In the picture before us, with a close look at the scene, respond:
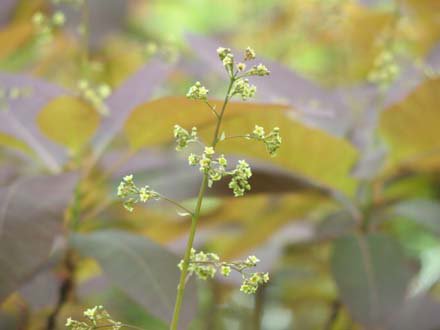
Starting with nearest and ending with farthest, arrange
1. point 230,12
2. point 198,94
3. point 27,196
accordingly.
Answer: point 198,94, point 27,196, point 230,12

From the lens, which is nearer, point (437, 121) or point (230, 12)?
point (437, 121)

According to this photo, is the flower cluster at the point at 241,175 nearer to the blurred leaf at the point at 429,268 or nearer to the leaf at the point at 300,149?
the leaf at the point at 300,149

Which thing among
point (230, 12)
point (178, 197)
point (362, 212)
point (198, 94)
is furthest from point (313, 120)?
point (230, 12)

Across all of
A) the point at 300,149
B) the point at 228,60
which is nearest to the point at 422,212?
the point at 300,149

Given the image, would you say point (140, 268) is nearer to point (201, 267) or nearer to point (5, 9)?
point (201, 267)

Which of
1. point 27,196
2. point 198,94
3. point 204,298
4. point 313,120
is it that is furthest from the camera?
point 204,298

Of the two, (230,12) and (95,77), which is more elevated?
(230,12)

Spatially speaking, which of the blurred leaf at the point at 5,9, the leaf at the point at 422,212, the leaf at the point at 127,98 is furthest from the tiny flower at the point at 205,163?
the blurred leaf at the point at 5,9

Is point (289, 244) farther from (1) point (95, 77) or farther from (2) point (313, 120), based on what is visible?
(1) point (95, 77)

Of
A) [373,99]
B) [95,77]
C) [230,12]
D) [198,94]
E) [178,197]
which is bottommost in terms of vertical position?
[198,94]
